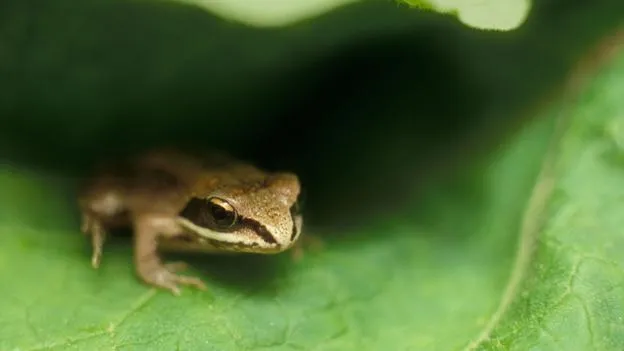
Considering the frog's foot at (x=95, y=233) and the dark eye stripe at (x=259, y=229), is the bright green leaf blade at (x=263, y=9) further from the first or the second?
the frog's foot at (x=95, y=233)

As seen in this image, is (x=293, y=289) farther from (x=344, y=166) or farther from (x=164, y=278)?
(x=344, y=166)

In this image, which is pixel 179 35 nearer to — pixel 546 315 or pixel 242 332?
pixel 242 332

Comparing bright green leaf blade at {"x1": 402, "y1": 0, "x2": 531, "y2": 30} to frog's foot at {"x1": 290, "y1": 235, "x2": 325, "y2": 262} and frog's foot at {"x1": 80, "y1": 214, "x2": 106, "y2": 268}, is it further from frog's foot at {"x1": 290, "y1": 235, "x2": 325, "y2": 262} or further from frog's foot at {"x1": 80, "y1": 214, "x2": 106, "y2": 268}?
frog's foot at {"x1": 80, "y1": 214, "x2": 106, "y2": 268}

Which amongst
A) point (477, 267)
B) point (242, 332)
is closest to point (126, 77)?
point (242, 332)

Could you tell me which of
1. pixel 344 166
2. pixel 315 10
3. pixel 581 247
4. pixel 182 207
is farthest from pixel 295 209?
pixel 581 247

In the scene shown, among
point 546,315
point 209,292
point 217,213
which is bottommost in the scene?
point 546,315
